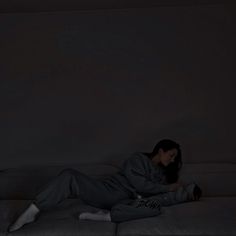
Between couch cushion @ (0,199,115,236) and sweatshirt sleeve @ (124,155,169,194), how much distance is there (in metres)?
0.32

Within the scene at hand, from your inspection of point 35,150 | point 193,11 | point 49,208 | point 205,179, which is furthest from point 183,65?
point 49,208

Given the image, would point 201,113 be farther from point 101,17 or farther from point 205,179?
point 101,17

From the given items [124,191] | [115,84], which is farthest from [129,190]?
[115,84]

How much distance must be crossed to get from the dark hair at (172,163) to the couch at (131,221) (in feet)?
0.76

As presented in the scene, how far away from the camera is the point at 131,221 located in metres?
2.34

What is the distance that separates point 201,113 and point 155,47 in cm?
70

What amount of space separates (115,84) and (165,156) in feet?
3.24

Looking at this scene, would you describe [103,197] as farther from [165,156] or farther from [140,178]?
[165,156]

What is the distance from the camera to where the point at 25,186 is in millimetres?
3322

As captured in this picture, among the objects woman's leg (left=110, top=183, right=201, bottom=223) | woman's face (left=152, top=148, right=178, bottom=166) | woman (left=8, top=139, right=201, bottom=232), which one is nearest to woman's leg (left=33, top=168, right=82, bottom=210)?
Answer: woman (left=8, top=139, right=201, bottom=232)

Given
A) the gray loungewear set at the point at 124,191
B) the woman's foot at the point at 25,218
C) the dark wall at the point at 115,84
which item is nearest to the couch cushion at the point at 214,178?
the dark wall at the point at 115,84

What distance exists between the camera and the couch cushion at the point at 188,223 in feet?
7.06

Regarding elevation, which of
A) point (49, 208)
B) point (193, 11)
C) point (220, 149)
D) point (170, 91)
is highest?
point (193, 11)

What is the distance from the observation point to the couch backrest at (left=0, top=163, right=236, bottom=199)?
3.19 m
